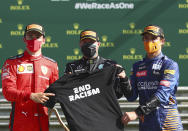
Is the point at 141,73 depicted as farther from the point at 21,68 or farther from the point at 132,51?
the point at 132,51

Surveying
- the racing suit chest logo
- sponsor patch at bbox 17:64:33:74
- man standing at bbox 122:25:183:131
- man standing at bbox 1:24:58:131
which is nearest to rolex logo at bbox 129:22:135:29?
man standing at bbox 122:25:183:131

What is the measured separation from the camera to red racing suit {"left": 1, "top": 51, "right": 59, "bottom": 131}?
3.16m

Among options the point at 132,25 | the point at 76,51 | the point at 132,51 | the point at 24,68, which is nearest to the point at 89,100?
the point at 24,68

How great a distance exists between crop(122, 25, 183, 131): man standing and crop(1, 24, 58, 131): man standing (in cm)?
99

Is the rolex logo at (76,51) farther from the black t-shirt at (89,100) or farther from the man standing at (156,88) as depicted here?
the black t-shirt at (89,100)

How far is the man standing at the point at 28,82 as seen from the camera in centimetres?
315

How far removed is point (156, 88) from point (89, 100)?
0.72 m

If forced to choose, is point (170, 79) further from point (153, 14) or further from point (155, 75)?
point (153, 14)

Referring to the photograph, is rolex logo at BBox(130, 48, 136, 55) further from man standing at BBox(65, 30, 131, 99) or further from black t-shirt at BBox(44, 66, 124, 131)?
black t-shirt at BBox(44, 66, 124, 131)

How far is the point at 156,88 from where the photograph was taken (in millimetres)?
3049

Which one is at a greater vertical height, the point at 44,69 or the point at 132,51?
the point at 132,51

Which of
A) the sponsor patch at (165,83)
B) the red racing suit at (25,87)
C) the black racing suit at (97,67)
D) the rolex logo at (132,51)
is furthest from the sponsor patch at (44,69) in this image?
the rolex logo at (132,51)

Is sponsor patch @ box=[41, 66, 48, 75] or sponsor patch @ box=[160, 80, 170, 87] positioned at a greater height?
sponsor patch @ box=[41, 66, 48, 75]

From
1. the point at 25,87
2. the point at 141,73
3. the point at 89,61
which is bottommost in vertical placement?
the point at 25,87
